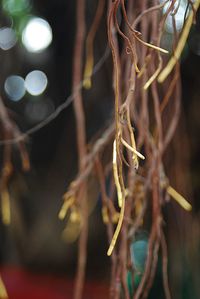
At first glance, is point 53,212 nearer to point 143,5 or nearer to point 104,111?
point 104,111

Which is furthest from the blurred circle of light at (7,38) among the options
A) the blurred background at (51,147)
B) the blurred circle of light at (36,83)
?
the blurred circle of light at (36,83)

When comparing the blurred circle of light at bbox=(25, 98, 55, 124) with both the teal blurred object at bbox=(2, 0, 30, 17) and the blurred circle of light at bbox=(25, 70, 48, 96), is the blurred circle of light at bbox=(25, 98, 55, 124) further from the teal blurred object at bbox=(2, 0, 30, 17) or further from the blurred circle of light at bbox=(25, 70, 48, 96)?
the teal blurred object at bbox=(2, 0, 30, 17)

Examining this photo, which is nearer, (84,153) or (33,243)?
(84,153)

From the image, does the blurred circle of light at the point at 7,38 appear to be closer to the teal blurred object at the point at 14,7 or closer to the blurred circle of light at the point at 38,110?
the teal blurred object at the point at 14,7

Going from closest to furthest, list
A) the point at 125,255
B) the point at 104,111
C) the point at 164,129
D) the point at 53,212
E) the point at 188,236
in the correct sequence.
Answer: the point at 125,255, the point at 164,129, the point at 188,236, the point at 104,111, the point at 53,212

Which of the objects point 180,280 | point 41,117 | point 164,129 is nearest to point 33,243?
point 41,117

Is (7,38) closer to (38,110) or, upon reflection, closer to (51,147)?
(38,110)

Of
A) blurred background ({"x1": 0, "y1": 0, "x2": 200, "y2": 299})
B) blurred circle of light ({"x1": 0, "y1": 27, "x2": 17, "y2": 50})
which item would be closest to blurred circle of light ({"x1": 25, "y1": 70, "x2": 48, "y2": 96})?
blurred background ({"x1": 0, "y1": 0, "x2": 200, "y2": 299})
